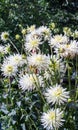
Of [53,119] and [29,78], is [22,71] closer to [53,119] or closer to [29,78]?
[29,78]

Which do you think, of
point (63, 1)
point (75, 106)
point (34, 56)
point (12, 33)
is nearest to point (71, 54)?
point (34, 56)

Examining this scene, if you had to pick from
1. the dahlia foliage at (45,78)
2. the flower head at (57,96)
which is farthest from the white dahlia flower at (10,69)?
the flower head at (57,96)

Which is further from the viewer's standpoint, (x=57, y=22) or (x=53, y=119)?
(x=57, y=22)

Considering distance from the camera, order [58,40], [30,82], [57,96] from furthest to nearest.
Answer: [58,40] < [30,82] < [57,96]

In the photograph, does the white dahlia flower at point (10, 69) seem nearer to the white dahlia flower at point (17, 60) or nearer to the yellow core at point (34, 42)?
the white dahlia flower at point (17, 60)

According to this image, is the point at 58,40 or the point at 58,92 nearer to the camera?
the point at 58,92

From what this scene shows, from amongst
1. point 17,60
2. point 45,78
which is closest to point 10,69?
point 17,60

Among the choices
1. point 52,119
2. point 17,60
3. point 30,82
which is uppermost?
point 17,60

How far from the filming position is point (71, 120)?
7.80 feet

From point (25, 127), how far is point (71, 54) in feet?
2.08

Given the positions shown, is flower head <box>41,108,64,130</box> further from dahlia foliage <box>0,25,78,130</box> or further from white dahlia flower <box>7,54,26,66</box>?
white dahlia flower <box>7,54,26,66</box>

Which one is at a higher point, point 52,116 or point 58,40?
point 58,40

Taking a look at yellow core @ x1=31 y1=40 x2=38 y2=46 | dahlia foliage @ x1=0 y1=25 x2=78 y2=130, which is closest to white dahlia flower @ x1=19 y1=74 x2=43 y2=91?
dahlia foliage @ x1=0 y1=25 x2=78 y2=130

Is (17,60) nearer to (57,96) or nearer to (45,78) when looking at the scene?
(45,78)
